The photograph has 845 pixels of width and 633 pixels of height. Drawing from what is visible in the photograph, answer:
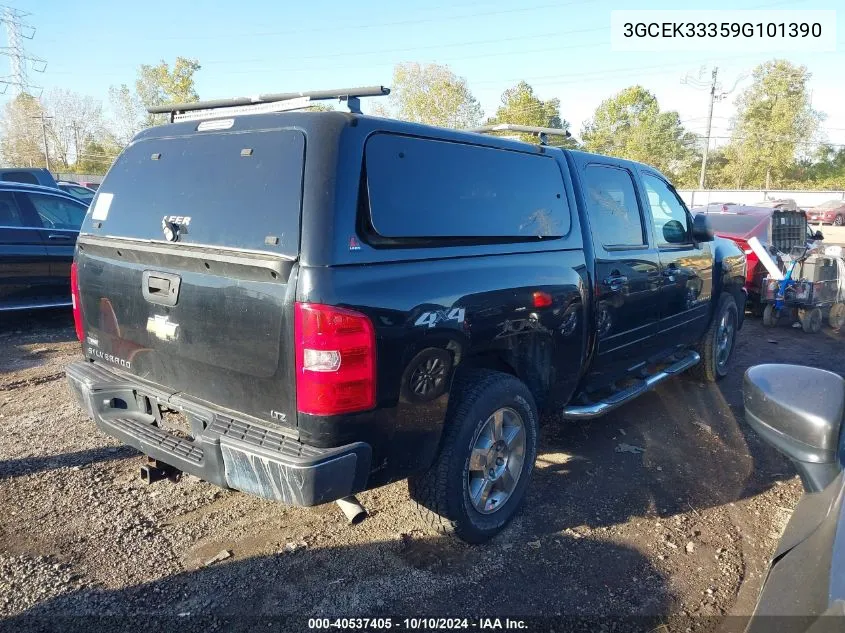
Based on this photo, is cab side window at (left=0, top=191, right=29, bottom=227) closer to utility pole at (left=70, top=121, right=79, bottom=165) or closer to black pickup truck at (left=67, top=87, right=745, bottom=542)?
black pickup truck at (left=67, top=87, right=745, bottom=542)

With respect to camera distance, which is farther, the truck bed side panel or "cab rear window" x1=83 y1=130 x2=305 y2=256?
"cab rear window" x1=83 y1=130 x2=305 y2=256

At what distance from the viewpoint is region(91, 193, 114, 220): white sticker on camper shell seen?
332 centimetres

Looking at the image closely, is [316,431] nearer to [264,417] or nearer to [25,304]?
[264,417]

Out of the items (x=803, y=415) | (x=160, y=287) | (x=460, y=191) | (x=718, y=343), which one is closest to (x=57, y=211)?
(x=160, y=287)

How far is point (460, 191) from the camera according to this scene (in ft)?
9.93

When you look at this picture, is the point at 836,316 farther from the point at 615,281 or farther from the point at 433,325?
the point at 433,325

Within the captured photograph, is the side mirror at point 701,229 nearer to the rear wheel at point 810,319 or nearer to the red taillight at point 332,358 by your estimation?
the red taillight at point 332,358

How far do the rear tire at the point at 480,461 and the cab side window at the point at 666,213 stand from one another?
2.28m

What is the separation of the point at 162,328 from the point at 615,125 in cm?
5022

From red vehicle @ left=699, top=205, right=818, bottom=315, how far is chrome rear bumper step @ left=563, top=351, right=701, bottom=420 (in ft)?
13.6

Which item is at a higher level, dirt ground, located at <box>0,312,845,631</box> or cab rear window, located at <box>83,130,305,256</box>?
cab rear window, located at <box>83,130,305,256</box>

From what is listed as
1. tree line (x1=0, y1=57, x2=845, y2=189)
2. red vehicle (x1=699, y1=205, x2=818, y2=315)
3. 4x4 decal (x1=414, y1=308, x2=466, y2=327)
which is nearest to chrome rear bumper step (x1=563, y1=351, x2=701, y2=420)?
4x4 decal (x1=414, y1=308, x2=466, y2=327)

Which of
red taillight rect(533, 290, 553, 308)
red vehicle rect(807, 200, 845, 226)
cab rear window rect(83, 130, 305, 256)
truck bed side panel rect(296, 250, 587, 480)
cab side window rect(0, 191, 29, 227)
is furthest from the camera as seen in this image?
red vehicle rect(807, 200, 845, 226)

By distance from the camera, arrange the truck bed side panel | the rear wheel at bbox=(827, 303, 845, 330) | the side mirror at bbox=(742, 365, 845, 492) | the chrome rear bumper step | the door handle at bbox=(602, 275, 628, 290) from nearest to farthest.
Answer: the side mirror at bbox=(742, 365, 845, 492), the truck bed side panel, the chrome rear bumper step, the door handle at bbox=(602, 275, 628, 290), the rear wheel at bbox=(827, 303, 845, 330)
